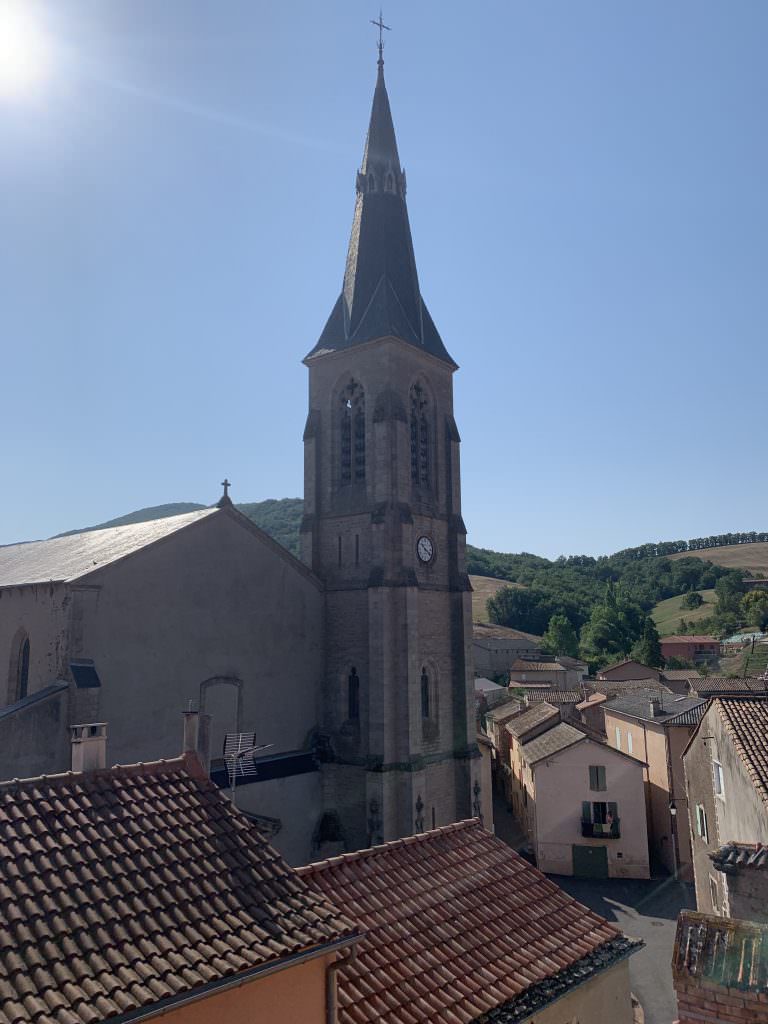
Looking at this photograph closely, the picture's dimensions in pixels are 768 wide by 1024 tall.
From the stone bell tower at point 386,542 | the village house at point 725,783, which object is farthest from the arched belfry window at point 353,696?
the village house at point 725,783

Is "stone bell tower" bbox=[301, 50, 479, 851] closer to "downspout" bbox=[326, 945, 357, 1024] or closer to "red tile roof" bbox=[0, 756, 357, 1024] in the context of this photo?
"red tile roof" bbox=[0, 756, 357, 1024]

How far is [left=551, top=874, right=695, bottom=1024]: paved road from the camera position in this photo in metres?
19.9

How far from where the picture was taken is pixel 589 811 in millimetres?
31094

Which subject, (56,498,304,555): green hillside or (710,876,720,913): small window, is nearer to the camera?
(710,876,720,913): small window

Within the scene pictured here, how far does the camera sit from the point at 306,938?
6848mm

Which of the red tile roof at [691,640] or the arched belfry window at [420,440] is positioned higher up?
the arched belfry window at [420,440]

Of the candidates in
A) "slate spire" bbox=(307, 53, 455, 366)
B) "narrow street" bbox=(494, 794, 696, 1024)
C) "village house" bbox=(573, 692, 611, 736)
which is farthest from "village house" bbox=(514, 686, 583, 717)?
"slate spire" bbox=(307, 53, 455, 366)

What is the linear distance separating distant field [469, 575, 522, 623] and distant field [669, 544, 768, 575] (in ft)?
147

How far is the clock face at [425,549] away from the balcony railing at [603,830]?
14.0 m

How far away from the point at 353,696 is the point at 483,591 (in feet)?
362

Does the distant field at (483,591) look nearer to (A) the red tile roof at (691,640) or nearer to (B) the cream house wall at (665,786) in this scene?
(A) the red tile roof at (691,640)

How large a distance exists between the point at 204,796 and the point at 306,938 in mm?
2347

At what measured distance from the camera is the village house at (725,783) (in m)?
15.3

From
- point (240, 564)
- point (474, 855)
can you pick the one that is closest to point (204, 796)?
point (474, 855)
